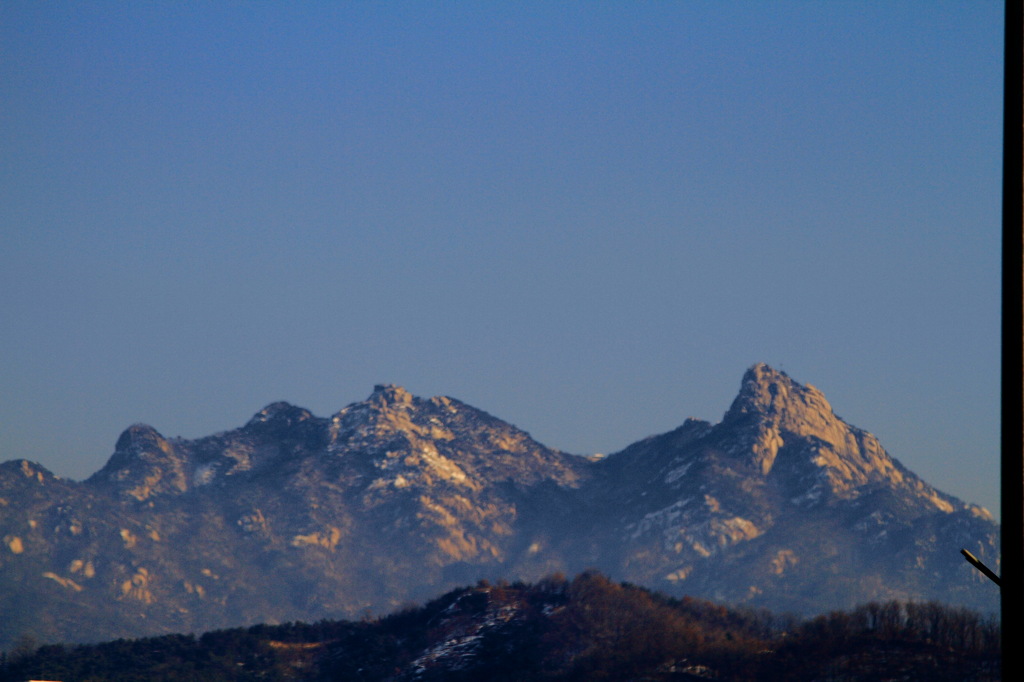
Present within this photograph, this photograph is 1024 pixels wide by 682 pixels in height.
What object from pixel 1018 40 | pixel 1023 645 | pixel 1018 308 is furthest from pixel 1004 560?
pixel 1018 40

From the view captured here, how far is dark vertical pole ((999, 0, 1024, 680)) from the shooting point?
11.2m

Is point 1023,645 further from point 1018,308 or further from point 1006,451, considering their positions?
point 1018,308

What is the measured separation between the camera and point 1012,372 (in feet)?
37.0

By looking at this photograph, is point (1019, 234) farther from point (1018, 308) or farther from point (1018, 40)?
point (1018, 40)

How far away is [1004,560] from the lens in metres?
11.3

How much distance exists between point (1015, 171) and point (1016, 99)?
58cm

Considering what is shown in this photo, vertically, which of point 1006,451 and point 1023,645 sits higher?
point 1006,451

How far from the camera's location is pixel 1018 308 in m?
11.2

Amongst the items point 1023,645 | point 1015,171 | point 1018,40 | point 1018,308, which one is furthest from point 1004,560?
point 1018,40

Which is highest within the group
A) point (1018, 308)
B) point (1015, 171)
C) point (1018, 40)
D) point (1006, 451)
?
point (1018, 40)

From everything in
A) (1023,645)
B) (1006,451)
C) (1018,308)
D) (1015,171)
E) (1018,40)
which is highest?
(1018,40)

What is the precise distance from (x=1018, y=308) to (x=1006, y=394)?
0.68m

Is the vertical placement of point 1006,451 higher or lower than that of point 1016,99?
lower

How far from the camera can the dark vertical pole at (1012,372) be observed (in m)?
11.2
